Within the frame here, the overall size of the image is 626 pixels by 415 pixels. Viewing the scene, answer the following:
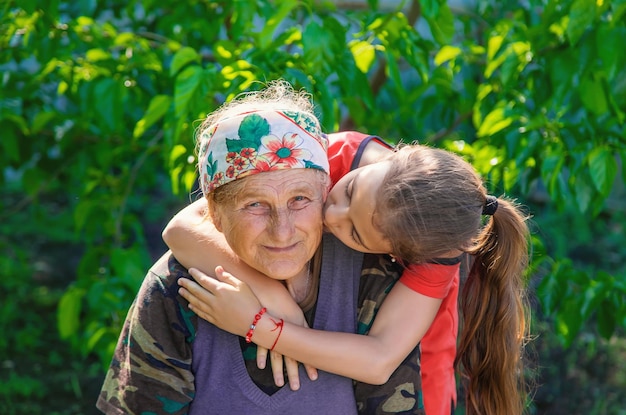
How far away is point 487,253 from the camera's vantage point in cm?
211

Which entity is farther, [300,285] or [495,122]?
[495,122]

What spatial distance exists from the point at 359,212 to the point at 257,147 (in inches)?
10.9

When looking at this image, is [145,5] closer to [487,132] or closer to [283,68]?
[283,68]

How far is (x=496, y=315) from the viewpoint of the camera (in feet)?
7.07

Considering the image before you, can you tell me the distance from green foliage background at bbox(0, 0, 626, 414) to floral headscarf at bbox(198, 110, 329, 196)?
478 mm

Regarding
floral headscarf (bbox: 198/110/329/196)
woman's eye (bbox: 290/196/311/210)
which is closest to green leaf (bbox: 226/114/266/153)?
floral headscarf (bbox: 198/110/329/196)

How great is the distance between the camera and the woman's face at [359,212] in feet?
6.27

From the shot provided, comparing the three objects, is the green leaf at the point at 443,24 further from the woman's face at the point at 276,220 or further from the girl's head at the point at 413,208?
the woman's face at the point at 276,220

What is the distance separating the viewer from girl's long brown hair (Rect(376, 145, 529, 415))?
73.4 inches

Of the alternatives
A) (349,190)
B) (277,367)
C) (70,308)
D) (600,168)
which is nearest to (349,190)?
(349,190)

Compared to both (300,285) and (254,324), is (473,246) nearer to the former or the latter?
(300,285)

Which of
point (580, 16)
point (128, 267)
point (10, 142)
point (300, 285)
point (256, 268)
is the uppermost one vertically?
point (580, 16)

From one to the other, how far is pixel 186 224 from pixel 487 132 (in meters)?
1.22

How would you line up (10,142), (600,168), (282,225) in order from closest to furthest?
(282,225)
(600,168)
(10,142)
